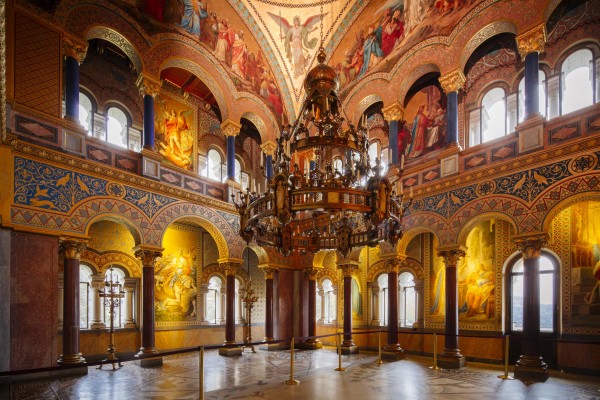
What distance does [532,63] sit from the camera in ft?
37.0

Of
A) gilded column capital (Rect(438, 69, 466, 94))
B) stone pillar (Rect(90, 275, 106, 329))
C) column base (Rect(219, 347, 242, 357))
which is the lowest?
column base (Rect(219, 347, 242, 357))

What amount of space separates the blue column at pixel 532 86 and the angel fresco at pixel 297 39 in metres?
8.84

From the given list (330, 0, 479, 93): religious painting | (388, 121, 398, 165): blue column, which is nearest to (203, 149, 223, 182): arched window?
(330, 0, 479, 93): religious painting

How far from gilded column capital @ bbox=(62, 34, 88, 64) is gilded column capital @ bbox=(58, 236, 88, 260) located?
16.3 ft

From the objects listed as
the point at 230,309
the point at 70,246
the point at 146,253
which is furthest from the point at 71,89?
the point at 230,309

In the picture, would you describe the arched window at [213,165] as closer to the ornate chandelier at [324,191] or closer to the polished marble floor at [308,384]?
the polished marble floor at [308,384]

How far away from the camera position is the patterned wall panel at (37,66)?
A: 10.5 metres

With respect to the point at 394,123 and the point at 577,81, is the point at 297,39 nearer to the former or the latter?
the point at 394,123

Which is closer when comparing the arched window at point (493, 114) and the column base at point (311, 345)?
the arched window at point (493, 114)

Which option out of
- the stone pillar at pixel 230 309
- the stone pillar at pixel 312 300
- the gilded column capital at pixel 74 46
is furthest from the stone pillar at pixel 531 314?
the gilded column capital at pixel 74 46

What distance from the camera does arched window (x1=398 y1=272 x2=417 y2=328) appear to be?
53.5 ft

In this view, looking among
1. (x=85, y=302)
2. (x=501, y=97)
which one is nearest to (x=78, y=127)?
(x=85, y=302)

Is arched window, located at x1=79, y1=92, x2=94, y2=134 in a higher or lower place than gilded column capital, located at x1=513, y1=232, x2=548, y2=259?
higher

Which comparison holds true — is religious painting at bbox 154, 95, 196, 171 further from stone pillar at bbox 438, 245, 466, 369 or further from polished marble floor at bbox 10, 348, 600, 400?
stone pillar at bbox 438, 245, 466, 369
